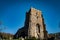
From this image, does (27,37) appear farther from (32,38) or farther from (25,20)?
(25,20)

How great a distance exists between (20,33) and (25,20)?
546 centimetres

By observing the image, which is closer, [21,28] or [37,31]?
[37,31]

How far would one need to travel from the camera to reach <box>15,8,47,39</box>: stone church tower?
65625mm

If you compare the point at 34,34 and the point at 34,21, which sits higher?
the point at 34,21

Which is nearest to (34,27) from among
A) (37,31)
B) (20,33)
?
(37,31)

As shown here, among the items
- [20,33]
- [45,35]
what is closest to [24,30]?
[20,33]

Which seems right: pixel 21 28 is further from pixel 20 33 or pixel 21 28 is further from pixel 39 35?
pixel 39 35

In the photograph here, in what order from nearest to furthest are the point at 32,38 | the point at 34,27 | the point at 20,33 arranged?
the point at 32,38 < the point at 34,27 < the point at 20,33

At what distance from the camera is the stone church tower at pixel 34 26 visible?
6562cm

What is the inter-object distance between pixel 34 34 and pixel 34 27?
2597mm

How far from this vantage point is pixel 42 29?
7000 centimetres

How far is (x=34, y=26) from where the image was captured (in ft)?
219

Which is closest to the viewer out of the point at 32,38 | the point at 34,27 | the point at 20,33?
the point at 32,38

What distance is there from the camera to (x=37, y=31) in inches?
2675
